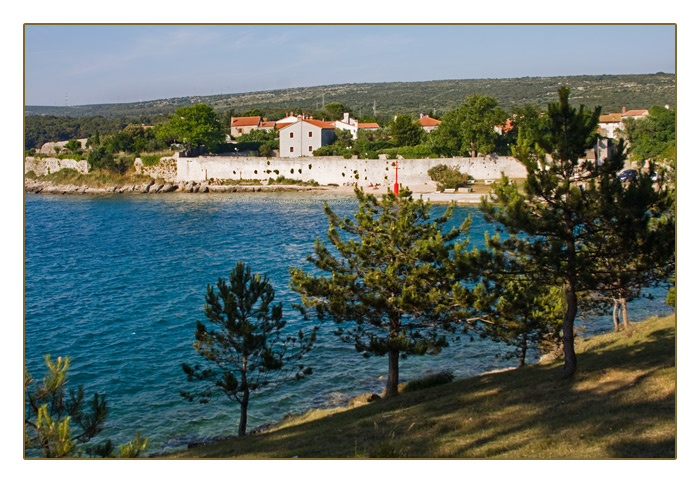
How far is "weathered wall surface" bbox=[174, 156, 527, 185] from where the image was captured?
60844 millimetres

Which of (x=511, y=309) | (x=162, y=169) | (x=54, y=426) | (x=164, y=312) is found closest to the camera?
(x=54, y=426)

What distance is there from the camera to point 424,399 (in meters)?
13.7

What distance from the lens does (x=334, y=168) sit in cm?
6369

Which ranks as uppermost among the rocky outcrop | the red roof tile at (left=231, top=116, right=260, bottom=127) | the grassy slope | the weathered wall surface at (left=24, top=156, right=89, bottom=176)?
the red roof tile at (left=231, top=116, right=260, bottom=127)

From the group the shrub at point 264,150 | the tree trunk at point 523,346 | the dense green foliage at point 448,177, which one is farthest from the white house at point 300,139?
the tree trunk at point 523,346

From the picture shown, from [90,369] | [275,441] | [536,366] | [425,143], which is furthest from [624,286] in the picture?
[425,143]

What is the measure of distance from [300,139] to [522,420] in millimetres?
58618

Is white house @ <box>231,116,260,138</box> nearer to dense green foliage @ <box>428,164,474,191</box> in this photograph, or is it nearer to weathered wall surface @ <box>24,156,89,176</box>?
→ weathered wall surface @ <box>24,156,89,176</box>

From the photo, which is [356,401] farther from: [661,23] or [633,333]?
[661,23]

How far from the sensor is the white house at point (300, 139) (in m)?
66.7

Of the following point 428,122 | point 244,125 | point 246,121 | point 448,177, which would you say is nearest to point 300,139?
point 448,177

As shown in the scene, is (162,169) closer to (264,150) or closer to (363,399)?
(264,150)

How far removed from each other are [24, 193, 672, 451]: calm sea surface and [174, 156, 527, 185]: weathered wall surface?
10709 millimetres

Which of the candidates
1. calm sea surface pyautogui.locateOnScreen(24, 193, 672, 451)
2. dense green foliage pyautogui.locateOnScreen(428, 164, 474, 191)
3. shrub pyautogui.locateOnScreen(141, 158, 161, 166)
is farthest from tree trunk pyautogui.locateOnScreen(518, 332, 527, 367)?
shrub pyautogui.locateOnScreen(141, 158, 161, 166)
